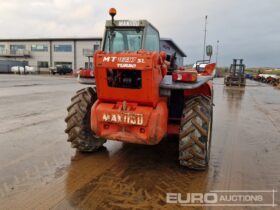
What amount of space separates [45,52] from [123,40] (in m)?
54.0

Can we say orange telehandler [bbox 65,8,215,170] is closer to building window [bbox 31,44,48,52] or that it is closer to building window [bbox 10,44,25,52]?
building window [bbox 31,44,48,52]

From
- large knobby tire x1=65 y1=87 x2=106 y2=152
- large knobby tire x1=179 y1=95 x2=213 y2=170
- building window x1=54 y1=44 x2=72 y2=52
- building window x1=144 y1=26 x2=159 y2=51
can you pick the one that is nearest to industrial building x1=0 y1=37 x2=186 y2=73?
building window x1=54 y1=44 x2=72 y2=52

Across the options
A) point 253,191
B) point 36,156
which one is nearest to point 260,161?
point 253,191

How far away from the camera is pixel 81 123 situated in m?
4.72

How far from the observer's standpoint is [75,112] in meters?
4.73

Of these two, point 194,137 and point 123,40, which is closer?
point 194,137

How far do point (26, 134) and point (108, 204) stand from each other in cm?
395

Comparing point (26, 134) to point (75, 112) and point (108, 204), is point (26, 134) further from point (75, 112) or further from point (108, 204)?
point (108, 204)

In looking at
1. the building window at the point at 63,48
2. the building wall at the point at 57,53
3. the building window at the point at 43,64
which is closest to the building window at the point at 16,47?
the building wall at the point at 57,53

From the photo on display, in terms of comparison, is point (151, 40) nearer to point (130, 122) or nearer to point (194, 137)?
point (130, 122)

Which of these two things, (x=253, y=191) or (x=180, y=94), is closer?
(x=253, y=191)

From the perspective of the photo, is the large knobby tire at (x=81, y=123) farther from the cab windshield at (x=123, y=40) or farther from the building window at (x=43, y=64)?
the building window at (x=43, y=64)

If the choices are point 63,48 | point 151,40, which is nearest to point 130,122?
point 151,40

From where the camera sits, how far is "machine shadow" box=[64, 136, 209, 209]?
128 inches
